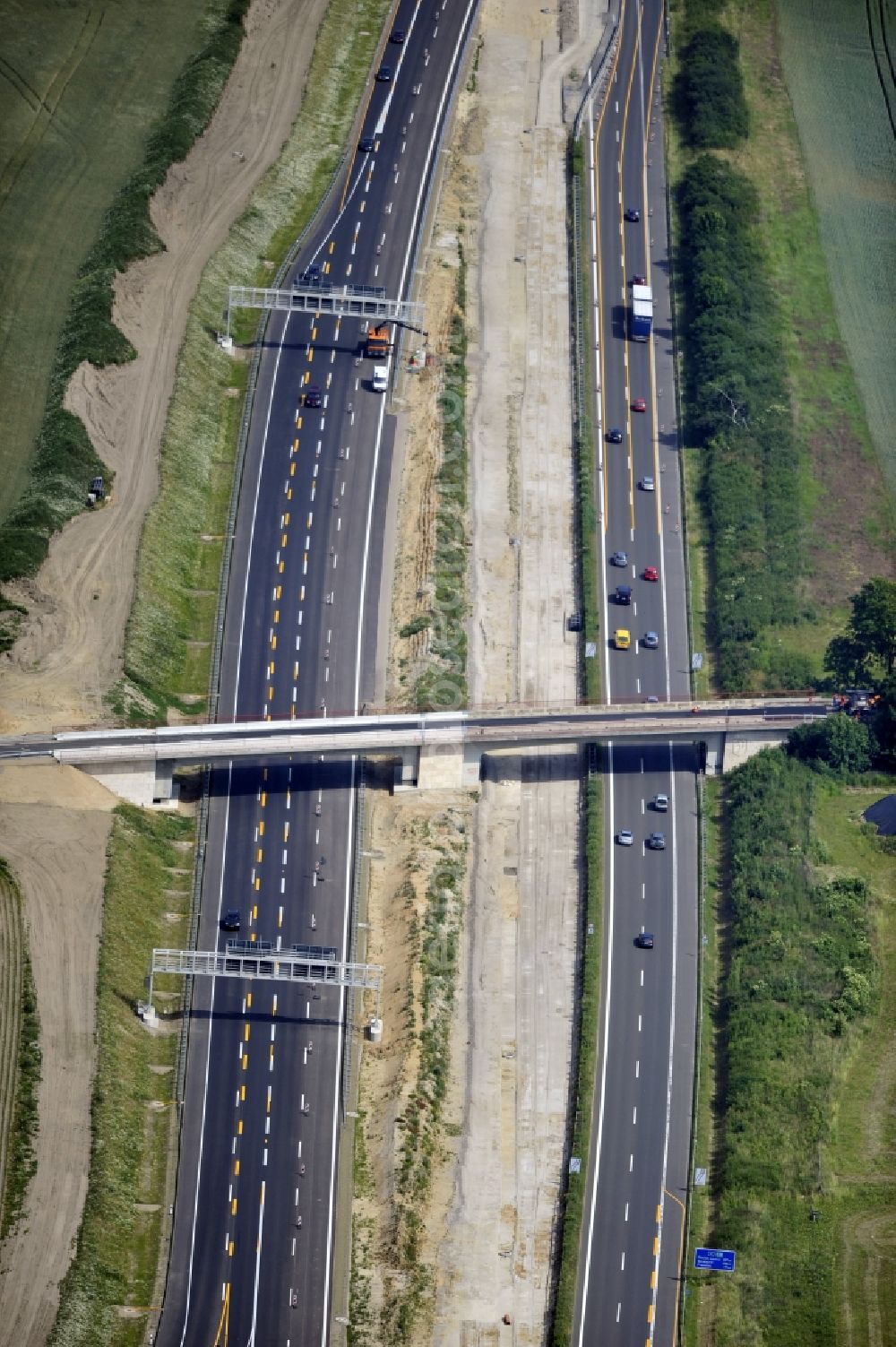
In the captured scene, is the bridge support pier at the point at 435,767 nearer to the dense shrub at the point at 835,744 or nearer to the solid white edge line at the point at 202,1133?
the solid white edge line at the point at 202,1133

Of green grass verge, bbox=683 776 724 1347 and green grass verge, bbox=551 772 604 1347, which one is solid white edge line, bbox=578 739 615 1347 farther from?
green grass verge, bbox=683 776 724 1347

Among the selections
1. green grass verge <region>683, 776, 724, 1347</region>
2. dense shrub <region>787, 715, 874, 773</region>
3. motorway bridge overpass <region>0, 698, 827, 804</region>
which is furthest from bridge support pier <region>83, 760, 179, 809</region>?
dense shrub <region>787, 715, 874, 773</region>

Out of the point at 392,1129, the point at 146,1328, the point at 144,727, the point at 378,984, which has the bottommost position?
Result: the point at 146,1328

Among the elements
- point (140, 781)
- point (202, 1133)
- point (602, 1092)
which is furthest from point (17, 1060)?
point (602, 1092)

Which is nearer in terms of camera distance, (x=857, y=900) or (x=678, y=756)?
(x=857, y=900)

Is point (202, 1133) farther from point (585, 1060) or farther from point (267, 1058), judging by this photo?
point (585, 1060)

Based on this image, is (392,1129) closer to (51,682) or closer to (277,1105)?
(277,1105)

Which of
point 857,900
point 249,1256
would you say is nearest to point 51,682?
point 249,1256
